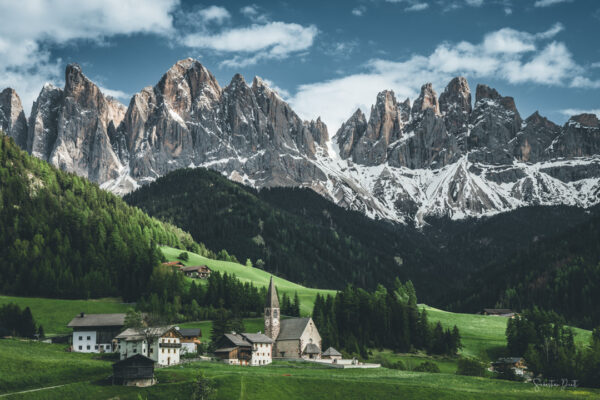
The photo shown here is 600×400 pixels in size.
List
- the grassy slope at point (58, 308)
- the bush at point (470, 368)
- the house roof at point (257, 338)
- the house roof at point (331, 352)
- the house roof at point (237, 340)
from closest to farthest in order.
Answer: the bush at point (470, 368) < the house roof at point (237, 340) < the house roof at point (257, 338) < the house roof at point (331, 352) < the grassy slope at point (58, 308)

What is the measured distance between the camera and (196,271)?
19425cm

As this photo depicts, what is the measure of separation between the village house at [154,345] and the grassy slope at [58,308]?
28604 mm

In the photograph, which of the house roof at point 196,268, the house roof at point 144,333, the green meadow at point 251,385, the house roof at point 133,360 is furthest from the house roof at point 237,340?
the house roof at point 196,268

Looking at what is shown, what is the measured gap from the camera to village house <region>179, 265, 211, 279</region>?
193m

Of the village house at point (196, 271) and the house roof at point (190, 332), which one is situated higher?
the village house at point (196, 271)

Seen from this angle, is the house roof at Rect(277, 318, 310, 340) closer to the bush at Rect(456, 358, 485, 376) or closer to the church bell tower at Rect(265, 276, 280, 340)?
the church bell tower at Rect(265, 276, 280, 340)

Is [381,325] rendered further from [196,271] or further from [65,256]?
[65,256]

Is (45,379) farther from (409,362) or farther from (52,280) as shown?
(52,280)

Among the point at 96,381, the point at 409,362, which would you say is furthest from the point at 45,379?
the point at 409,362

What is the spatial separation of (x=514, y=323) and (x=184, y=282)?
79.5m

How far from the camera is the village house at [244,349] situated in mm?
113438

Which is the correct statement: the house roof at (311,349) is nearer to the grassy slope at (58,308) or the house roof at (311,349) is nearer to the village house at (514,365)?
the village house at (514,365)

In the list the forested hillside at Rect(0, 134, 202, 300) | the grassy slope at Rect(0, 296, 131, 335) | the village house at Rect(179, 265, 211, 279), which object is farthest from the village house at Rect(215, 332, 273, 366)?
the village house at Rect(179, 265, 211, 279)

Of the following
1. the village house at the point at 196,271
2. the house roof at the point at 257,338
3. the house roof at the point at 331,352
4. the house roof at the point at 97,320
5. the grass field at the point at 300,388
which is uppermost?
the village house at the point at 196,271
